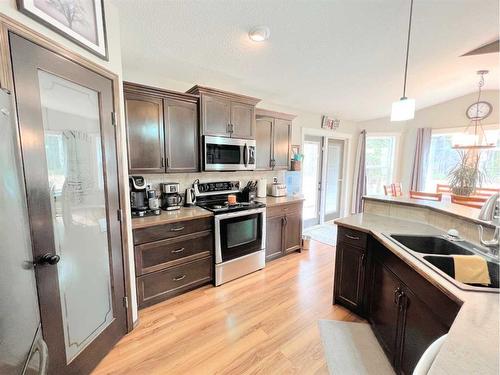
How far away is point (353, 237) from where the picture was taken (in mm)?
2016

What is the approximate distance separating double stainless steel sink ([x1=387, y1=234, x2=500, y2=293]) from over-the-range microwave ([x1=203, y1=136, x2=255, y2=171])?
185 cm

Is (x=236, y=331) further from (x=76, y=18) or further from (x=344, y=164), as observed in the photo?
(x=344, y=164)

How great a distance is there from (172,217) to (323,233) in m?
3.22

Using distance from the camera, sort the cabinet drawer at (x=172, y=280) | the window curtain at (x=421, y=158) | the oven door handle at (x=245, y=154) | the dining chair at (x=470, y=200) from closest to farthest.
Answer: the cabinet drawer at (x=172, y=280), the oven door handle at (x=245, y=154), the dining chair at (x=470, y=200), the window curtain at (x=421, y=158)

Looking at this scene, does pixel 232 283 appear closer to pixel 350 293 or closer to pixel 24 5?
pixel 350 293

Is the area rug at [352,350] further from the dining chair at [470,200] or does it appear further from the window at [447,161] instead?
the window at [447,161]

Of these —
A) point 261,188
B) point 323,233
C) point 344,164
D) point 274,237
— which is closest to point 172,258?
point 274,237

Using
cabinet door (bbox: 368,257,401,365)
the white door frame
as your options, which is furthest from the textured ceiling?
cabinet door (bbox: 368,257,401,365)

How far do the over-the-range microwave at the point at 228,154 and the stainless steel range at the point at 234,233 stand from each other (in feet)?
1.30

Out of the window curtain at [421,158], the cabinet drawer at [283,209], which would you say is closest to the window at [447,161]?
the window curtain at [421,158]

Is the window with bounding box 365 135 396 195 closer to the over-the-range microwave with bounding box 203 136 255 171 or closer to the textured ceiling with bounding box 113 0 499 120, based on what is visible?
the textured ceiling with bounding box 113 0 499 120

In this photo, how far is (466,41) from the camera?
8.00 ft

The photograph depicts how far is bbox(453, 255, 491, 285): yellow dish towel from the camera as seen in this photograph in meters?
1.18

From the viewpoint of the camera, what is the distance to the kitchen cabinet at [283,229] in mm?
3067
